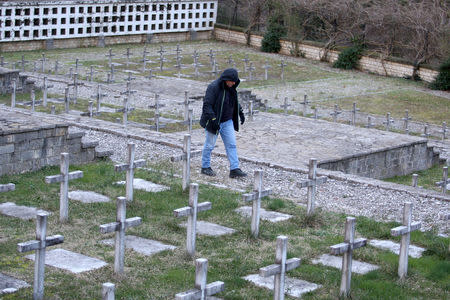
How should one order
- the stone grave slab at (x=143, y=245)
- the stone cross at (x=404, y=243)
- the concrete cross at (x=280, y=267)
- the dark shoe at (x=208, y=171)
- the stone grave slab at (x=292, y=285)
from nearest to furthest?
the concrete cross at (x=280, y=267) → the stone grave slab at (x=292, y=285) → the stone cross at (x=404, y=243) → the stone grave slab at (x=143, y=245) → the dark shoe at (x=208, y=171)

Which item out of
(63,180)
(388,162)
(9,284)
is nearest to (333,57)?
(388,162)

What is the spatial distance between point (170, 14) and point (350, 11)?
6.69m

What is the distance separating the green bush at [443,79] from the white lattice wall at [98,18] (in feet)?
34.2

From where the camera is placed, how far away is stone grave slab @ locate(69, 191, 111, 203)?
10.7 meters

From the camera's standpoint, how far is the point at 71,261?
27.8ft

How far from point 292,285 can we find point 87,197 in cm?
355

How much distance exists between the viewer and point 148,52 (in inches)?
1151

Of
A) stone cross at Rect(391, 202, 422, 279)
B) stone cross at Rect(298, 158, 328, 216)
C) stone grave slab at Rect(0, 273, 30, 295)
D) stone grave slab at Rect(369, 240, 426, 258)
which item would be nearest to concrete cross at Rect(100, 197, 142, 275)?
stone grave slab at Rect(0, 273, 30, 295)

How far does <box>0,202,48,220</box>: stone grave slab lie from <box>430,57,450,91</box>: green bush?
18.9m

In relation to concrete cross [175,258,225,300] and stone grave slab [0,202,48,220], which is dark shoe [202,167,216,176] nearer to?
stone grave slab [0,202,48,220]

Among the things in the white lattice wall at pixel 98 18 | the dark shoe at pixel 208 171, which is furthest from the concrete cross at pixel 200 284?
the white lattice wall at pixel 98 18

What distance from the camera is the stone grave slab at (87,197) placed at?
10680 mm

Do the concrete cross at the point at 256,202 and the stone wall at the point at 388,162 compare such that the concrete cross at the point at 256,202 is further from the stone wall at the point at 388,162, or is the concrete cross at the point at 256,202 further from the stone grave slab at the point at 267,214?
the stone wall at the point at 388,162

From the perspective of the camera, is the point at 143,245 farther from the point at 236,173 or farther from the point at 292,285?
the point at 236,173
